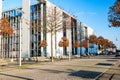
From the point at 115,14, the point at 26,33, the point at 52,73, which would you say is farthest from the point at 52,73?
the point at 26,33

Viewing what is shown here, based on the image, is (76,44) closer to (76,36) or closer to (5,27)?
(76,36)

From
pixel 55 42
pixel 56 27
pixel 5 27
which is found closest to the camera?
pixel 56 27

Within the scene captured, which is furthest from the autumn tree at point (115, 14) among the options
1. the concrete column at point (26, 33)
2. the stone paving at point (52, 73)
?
the concrete column at point (26, 33)

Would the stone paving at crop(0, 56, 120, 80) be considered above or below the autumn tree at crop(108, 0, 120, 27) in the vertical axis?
below

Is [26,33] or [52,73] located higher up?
[26,33]

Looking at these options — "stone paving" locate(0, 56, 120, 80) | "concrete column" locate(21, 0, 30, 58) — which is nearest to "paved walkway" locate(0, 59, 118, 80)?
"stone paving" locate(0, 56, 120, 80)

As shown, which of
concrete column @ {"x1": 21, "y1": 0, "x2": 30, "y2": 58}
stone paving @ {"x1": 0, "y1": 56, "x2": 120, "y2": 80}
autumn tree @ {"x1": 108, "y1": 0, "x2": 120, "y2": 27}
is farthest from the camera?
concrete column @ {"x1": 21, "y1": 0, "x2": 30, "y2": 58}

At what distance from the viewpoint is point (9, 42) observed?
221 ft

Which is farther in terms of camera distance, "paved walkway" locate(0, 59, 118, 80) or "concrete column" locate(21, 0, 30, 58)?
"concrete column" locate(21, 0, 30, 58)

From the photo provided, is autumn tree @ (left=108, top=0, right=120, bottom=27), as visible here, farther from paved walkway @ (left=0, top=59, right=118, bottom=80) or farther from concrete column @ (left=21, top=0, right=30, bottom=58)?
concrete column @ (left=21, top=0, right=30, bottom=58)

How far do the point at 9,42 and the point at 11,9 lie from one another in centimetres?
939

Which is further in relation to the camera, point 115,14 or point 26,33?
point 26,33

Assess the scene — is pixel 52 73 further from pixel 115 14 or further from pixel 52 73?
pixel 115 14

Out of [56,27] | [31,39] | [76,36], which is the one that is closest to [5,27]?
[56,27]
